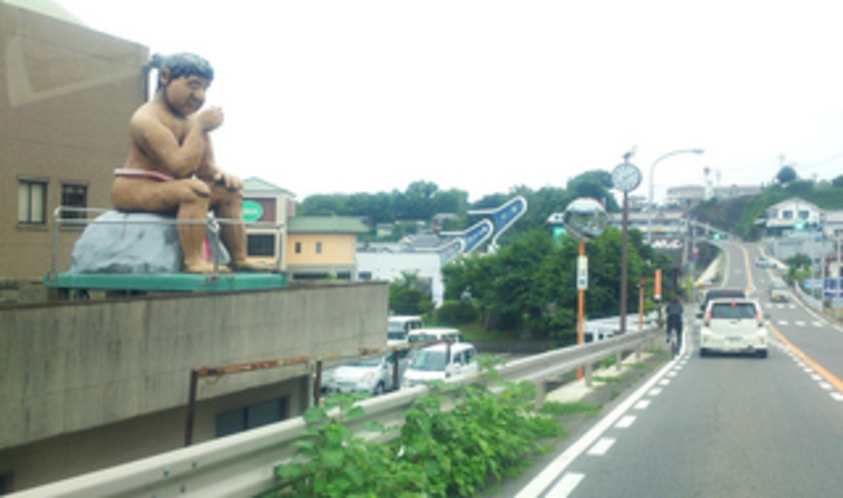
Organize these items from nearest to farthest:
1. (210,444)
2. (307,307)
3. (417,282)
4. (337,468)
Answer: (210,444), (337,468), (307,307), (417,282)

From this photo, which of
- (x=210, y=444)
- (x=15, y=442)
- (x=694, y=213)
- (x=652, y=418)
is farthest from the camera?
(x=694, y=213)

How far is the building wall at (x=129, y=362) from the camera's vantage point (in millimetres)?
6203

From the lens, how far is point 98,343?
6.95 metres

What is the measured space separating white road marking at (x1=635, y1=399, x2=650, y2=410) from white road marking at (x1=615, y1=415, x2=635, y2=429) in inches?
Answer: 37.3

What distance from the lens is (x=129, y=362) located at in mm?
7355

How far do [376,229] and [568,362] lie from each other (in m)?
92.2

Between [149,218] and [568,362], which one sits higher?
[149,218]

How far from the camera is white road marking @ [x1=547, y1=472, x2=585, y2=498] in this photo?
21.1ft

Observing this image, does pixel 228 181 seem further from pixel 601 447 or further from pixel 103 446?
pixel 601 447

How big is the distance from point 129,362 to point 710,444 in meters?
6.32

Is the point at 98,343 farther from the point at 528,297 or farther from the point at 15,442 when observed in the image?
the point at 528,297

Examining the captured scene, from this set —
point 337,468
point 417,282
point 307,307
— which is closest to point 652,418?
point 307,307

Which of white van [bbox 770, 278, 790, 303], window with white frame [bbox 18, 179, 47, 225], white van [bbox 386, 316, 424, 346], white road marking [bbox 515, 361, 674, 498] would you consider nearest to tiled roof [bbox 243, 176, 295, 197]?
white van [bbox 386, 316, 424, 346]

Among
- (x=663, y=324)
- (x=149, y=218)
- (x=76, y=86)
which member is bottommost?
(x=663, y=324)
